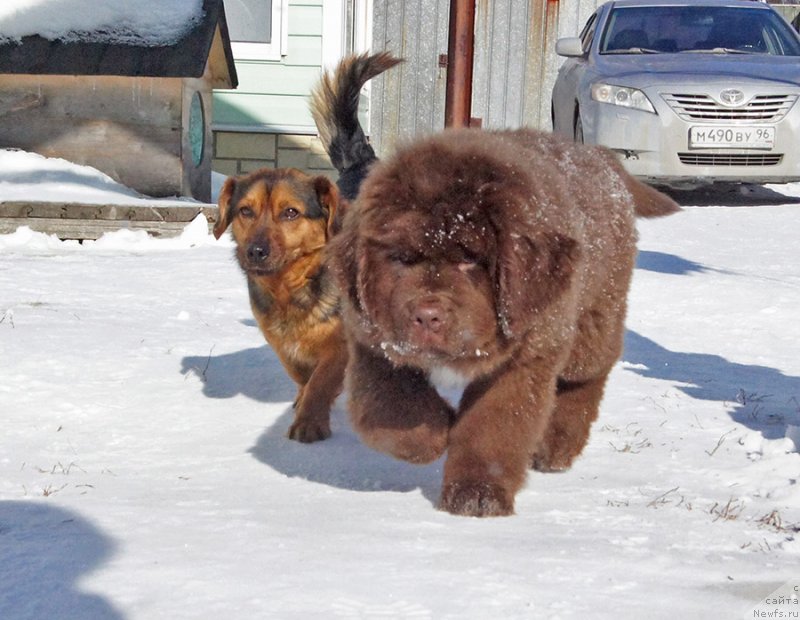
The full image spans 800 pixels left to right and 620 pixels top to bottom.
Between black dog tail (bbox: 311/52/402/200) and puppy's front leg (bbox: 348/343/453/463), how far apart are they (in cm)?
287

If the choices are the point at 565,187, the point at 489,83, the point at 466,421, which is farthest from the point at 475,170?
the point at 489,83

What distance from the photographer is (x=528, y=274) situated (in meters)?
3.48

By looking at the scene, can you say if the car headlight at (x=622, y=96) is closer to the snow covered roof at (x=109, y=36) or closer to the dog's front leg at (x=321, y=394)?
the snow covered roof at (x=109, y=36)

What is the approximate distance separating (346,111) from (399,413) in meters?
3.41

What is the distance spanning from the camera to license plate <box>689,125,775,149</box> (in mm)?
11055

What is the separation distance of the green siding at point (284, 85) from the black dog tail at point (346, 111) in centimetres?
661

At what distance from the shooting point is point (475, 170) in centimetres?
354

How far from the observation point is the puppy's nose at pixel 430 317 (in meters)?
3.37

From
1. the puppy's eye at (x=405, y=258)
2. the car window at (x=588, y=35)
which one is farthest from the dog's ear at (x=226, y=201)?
the car window at (x=588, y=35)

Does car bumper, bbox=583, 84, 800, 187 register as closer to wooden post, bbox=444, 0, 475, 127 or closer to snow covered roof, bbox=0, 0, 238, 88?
wooden post, bbox=444, 0, 475, 127

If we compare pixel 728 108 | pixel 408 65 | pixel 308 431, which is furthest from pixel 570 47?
pixel 308 431

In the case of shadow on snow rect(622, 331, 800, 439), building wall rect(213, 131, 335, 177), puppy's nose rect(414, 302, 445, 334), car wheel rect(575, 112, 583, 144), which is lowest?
building wall rect(213, 131, 335, 177)

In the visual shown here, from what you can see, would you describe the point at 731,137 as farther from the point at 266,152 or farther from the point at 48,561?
the point at 48,561

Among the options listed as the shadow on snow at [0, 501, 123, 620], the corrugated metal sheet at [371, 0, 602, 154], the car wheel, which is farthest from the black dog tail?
the corrugated metal sheet at [371, 0, 602, 154]
